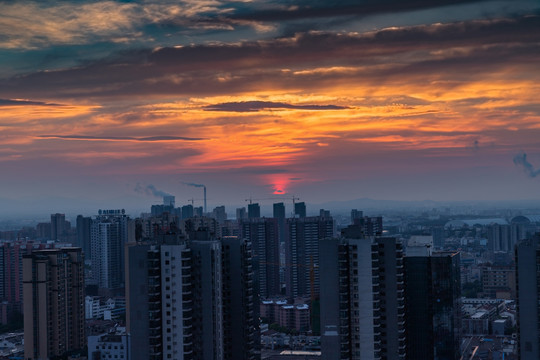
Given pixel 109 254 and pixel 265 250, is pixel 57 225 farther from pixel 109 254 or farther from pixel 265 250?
pixel 265 250

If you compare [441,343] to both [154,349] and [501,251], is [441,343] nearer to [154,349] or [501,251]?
[154,349]

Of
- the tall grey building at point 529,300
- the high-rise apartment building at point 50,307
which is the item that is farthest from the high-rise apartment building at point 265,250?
the tall grey building at point 529,300

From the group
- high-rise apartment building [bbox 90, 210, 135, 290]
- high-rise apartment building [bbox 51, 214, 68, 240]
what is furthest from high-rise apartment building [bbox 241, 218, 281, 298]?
high-rise apartment building [bbox 51, 214, 68, 240]

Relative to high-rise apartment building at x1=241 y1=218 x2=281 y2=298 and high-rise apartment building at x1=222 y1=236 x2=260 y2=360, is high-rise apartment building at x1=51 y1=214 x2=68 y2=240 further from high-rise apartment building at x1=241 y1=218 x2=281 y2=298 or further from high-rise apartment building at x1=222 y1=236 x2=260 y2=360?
high-rise apartment building at x1=222 y1=236 x2=260 y2=360

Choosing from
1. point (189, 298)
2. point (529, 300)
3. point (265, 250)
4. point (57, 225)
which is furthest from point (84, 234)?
point (529, 300)

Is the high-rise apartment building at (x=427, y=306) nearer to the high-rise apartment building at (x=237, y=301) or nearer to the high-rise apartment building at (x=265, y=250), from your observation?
the high-rise apartment building at (x=237, y=301)

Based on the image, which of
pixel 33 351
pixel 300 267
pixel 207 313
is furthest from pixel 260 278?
pixel 207 313
